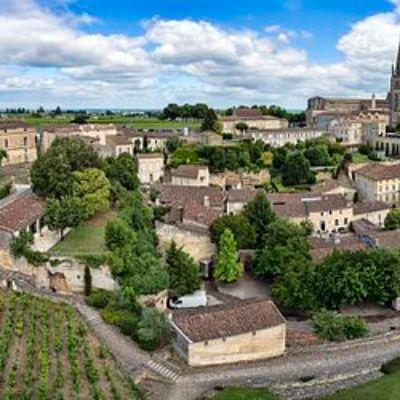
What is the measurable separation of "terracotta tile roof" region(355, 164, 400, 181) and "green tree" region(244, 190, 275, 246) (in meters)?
16.5

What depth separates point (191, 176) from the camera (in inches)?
2203

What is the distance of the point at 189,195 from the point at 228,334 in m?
23.7

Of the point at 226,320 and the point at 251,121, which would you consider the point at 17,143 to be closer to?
the point at 251,121

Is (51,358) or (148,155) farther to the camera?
(148,155)

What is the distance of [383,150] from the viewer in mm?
79500

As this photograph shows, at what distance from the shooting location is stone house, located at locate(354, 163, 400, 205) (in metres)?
57.1

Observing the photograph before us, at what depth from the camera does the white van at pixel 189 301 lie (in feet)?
114

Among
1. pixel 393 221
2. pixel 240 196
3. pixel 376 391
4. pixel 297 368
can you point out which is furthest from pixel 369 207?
pixel 376 391

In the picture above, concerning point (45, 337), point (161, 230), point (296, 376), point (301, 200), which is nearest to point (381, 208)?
point (301, 200)

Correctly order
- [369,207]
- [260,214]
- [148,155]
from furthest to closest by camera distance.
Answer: [148,155] → [369,207] → [260,214]

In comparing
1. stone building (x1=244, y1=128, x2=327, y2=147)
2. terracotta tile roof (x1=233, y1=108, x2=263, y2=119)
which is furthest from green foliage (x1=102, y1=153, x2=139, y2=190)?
terracotta tile roof (x1=233, y1=108, x2=263, y2=119)

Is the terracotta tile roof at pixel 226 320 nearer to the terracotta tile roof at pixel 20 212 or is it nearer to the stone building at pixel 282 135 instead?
the terracotta tile roof at pixel 20 212

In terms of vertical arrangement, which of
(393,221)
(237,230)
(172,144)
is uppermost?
(172,144)

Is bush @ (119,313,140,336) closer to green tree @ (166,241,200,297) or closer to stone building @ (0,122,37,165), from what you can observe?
green tree @ (166,241,200,297)
